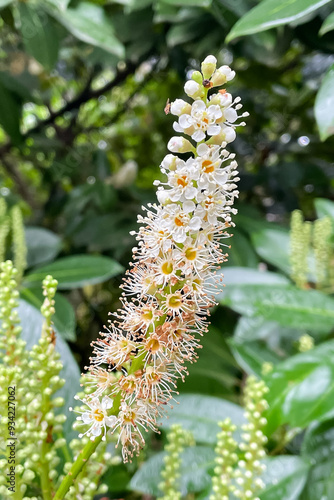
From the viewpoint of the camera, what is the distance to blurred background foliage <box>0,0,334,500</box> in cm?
78

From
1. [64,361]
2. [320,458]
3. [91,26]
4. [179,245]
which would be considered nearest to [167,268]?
[179,245]

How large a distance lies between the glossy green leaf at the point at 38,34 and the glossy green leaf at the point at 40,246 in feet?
1.36

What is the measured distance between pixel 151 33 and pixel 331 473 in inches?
41.8

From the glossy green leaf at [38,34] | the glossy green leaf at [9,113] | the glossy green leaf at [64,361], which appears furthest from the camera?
the glossy green leaf at [9,113]

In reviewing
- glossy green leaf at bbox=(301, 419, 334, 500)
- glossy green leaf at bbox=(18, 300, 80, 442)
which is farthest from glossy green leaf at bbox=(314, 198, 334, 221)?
glossy green leaf at bbox=(18, 300, 80, 442)

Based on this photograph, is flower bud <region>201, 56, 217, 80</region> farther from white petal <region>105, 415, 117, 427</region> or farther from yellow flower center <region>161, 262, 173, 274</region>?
white petal <region>105, 415, 117, 427</region>

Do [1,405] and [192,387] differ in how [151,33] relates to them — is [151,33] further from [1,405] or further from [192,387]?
[1,405]

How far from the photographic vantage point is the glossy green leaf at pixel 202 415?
75cm

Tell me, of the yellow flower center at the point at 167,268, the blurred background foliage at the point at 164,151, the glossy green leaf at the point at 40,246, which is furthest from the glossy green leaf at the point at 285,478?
the glossy green leaf at the point at 40,246

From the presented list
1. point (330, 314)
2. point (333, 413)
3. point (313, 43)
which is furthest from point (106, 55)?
point (333, 413)

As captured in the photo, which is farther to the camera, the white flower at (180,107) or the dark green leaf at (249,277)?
the dark green leaf at (249,277)

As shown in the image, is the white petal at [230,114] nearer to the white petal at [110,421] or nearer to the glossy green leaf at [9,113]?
the white petal at [110,421]

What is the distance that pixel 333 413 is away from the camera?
0.61 metres

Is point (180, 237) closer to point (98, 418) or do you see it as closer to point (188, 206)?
point (188, 206)
